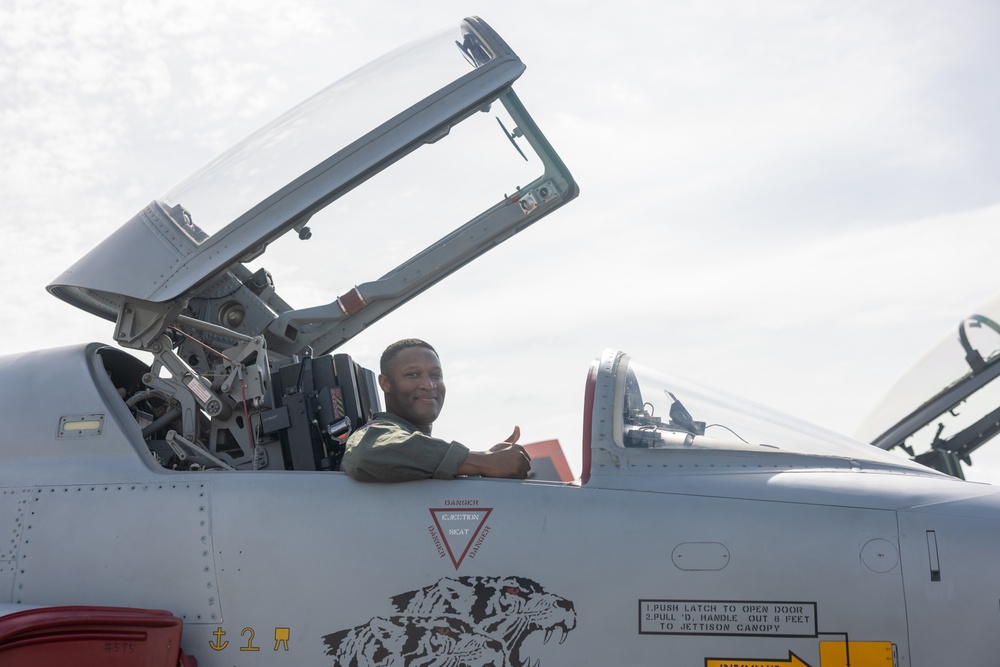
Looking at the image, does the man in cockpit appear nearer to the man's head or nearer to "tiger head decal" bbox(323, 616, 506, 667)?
the man's head

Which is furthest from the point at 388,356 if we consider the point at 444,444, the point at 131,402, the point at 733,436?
the point at 733,436

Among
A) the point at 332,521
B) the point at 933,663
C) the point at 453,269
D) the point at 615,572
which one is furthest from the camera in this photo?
the point at 453,269

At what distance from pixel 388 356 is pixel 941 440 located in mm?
6186

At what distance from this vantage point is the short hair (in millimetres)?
4965

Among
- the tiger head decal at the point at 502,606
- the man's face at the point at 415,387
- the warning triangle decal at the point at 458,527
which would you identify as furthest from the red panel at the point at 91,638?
the man's face at the point at 415,387

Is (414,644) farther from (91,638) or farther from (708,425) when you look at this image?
(708,425)

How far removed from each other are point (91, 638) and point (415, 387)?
185 centimetres

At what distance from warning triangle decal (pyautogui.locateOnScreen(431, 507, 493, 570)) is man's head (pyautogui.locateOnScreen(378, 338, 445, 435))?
3.11 ft

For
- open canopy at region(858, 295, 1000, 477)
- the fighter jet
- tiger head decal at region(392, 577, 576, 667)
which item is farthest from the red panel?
open canopy at region(858, 295, 1000, 477)

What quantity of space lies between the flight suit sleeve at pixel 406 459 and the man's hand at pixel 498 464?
0.04 m

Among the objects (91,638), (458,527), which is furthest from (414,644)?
(91,638)

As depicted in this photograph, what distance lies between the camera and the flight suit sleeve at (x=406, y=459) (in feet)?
13.3

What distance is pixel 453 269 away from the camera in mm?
5965

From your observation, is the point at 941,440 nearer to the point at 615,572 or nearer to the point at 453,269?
the point at 453,269
